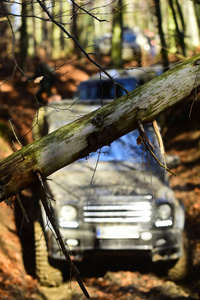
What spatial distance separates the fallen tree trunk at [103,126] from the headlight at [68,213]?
226cm

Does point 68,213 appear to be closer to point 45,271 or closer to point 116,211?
point 116,211

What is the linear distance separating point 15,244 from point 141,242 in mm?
2614

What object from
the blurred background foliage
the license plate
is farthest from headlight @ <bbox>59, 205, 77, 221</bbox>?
the blurred background foliage

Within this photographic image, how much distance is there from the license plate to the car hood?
1.48 feet

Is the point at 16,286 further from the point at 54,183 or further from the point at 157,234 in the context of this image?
the point at 157,234

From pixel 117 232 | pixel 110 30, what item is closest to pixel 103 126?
pixel 117 232

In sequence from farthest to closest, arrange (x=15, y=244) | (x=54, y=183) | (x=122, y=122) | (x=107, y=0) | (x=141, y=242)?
(x=15, y=244) → (x=54, y=183) → (x=141, y=242) → (x=107, y=0) → (x=122, y=122)

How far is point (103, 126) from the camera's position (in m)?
3.72

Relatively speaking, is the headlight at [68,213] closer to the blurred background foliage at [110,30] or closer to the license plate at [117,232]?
the license plate at [117,232]

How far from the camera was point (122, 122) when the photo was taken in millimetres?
3736

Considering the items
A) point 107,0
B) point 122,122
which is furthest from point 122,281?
point 107,0

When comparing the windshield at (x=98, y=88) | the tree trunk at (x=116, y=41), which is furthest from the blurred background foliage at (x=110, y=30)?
the windshield at (x=98, y=88)

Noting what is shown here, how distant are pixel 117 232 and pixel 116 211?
0.95ft

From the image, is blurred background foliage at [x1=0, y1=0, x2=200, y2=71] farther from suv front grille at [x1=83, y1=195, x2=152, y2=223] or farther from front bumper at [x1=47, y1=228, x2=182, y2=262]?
front bumper at [x1=47, y1=228, x2=182, y2=262]
